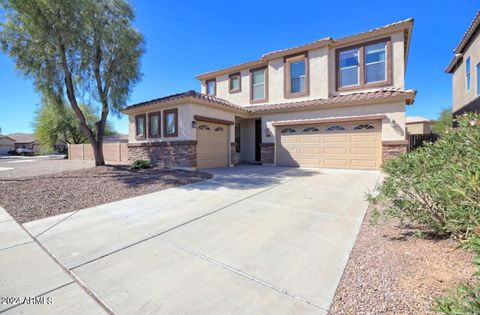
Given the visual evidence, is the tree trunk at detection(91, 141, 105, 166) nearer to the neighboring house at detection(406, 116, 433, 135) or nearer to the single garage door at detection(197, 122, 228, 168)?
the single garage door at detection(197, 122, 228, 168)

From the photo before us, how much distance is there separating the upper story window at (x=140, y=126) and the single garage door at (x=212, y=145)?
4207mm

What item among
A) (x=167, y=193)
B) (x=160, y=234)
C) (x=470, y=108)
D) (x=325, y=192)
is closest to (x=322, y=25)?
(x=470, y=108)

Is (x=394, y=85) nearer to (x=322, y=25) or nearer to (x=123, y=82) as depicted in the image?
(x=322, y=25)

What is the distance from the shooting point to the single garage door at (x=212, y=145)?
11.4m

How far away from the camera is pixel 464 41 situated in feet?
40.8

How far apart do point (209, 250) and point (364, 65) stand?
12415 mm

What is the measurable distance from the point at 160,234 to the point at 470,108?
1701 cm

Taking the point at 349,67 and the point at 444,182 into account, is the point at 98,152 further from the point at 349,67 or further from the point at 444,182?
the point at 349,67

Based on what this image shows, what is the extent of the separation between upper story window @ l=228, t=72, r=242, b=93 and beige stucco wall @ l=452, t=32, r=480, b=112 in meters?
12.6

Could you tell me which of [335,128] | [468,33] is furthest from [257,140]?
[468,33]

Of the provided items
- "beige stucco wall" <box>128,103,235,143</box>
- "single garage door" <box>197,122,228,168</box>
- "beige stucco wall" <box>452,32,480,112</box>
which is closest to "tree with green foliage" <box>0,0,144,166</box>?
Answer: "beige stucco wall" <box>128,103,235,143</box>

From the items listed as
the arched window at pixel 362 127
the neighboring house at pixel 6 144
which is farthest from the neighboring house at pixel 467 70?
the neighboring house at pixel 6 144

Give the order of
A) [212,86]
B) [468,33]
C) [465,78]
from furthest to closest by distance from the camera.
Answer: [212,86] < [465,78] < [468,33]

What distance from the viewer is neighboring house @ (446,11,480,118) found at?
36.7 ft
